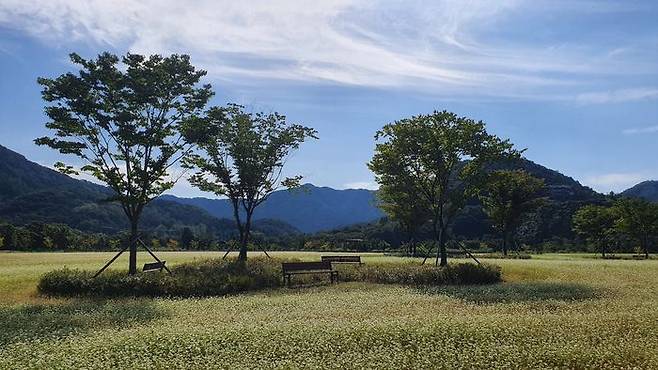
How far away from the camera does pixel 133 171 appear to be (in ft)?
88.9

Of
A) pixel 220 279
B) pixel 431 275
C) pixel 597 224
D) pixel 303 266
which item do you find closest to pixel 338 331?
pixel 220 279

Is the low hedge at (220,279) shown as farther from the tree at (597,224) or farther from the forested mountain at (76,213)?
the forested mountain at (76,213)

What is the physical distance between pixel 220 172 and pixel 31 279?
13.7 metres

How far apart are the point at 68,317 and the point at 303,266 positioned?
46.7 feet

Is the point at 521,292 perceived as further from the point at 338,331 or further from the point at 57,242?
the point at 57,242

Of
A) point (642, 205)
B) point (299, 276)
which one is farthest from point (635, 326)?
point (642, 205)

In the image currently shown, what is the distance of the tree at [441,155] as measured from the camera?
3459cm

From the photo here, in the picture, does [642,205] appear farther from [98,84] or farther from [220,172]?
[98,84]

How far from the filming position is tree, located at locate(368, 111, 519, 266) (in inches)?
1362

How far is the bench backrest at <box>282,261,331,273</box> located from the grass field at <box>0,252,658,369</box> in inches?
225

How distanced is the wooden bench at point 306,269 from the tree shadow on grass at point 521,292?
19.9ft

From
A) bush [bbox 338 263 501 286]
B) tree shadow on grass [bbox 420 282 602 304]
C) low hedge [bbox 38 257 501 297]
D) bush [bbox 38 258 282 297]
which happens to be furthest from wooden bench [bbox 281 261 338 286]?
tree shadow on grass [bbox 420 282 602 304]

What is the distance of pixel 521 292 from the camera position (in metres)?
23.5

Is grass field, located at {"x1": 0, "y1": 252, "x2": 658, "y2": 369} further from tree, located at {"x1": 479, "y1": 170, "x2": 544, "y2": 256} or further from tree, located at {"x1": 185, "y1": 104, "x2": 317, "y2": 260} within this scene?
tree, located at {"x1": 479, "y1": 170, "x2": 544, "y2": 256}
